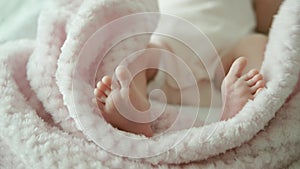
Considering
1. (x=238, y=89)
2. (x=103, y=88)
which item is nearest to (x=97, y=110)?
(x=103, y=88)

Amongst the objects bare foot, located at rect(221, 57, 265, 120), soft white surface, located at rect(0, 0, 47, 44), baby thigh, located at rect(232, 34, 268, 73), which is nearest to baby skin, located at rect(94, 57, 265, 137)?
bare foot, located at rect(221, 57, 265, 120)

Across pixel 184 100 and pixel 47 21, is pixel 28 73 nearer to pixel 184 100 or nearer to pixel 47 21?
pixel 47 21

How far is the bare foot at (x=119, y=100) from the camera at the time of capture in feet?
2.38

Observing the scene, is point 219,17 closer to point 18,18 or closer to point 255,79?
point 255,79

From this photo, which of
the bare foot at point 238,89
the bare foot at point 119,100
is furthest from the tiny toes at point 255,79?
the bare foot at point 119,100

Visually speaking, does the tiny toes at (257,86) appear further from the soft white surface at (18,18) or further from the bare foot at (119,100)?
the soft white surface at (18,18)

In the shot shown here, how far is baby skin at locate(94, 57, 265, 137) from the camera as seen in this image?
73cm

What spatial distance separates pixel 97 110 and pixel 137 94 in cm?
7

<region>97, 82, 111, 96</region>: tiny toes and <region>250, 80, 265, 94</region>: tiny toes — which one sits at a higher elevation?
<region>97, 82, 111, 96</region>: tiny toes

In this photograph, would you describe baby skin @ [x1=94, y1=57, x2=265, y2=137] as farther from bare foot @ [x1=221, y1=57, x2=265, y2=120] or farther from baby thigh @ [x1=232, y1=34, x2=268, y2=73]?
baby thigh @ [x1=232, y1=34, x2=268, y2=73]

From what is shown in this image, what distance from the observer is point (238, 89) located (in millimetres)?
783

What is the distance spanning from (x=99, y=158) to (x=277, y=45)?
33cm

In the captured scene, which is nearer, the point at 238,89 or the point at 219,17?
the point at 238,89

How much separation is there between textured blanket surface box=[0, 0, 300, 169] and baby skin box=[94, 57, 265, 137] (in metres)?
0.02
